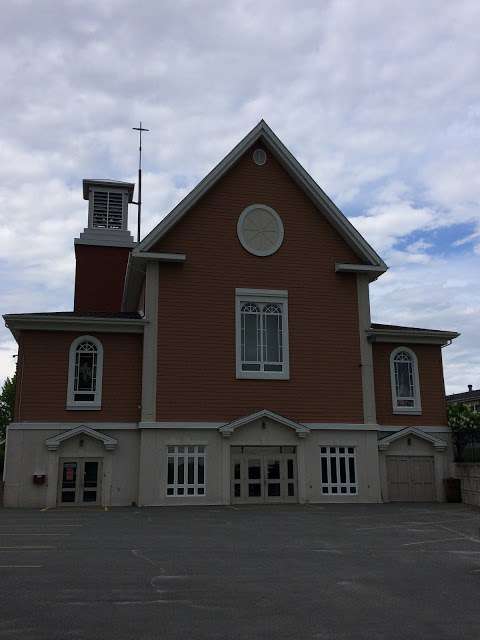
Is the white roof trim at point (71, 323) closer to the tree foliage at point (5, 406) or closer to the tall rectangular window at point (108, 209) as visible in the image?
the tall rectangular window at point (108, 209)

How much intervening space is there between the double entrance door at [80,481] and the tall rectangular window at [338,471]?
8440 mm

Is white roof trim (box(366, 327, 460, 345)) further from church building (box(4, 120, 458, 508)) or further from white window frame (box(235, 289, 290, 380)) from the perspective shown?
white window frame (box(235, 289, 290, 380))

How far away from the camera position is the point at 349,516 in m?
20.7

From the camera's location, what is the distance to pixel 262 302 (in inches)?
1027

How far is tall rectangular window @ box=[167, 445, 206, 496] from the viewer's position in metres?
24.0

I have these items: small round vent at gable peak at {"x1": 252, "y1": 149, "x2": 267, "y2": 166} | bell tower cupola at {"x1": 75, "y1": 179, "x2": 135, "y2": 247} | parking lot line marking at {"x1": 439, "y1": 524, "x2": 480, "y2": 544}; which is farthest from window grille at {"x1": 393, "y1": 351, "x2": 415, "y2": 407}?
bell tower cupola at {"x1": 75, "y1": 179, "x2": 135, "y2": 247}

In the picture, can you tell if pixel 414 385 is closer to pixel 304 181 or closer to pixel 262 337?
pixel 262 337

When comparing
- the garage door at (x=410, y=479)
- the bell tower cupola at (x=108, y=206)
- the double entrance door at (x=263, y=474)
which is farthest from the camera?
the bell tower cupola at (x=108, y=206)

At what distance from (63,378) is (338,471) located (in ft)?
36.0

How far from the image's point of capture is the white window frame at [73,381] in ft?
79.0

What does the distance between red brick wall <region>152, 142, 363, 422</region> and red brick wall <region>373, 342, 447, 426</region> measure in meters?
1.32

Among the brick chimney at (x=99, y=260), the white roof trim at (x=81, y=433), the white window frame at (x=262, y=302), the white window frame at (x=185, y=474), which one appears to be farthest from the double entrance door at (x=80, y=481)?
the brick chimney at (x=99, y=260)

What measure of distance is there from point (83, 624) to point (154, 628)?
86cm

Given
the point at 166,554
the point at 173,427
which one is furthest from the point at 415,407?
the point at 166,554
